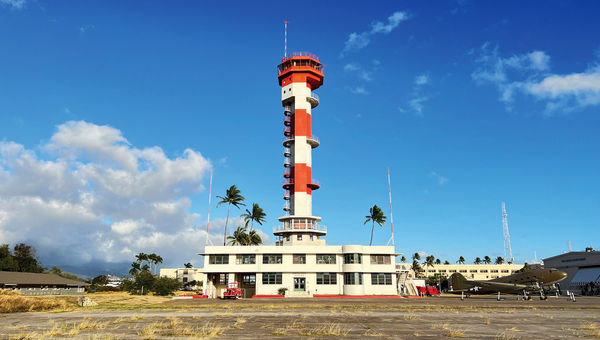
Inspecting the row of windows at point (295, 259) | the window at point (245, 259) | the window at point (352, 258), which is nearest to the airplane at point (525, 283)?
the row of windows at point (295, 259)

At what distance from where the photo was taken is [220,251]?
55594 millimetres

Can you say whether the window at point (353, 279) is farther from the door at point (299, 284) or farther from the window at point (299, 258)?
the window at point (299, 258)

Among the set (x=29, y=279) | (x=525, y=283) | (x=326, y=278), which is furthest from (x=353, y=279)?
(x=29, y=279)

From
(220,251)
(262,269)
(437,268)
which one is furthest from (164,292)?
(437,268)

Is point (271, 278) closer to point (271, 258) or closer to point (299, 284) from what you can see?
point (271, 258)

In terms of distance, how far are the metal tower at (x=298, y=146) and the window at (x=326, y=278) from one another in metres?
5.90

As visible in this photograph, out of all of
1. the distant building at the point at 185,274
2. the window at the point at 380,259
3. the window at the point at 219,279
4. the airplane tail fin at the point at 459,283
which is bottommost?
the distant building at the point at 185,274

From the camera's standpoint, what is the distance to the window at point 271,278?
178ft

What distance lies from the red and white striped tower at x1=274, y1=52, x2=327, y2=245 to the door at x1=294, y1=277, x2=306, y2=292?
A: 6.07m

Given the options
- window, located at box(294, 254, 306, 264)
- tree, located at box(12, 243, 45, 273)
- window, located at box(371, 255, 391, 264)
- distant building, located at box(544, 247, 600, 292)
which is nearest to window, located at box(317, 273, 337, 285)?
window, located at box(294, 254, 306, 264)

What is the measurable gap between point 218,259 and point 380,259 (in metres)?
25.0

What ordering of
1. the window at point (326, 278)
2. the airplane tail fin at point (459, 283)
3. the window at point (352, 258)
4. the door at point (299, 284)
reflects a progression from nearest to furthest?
the door at point (299, 284)
the window at point (352, 258)
the window at point (326, 278)
the airplane tail fin at point (459, 283)

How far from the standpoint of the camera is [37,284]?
63469 mm

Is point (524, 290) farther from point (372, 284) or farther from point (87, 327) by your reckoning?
point (87, 327)
